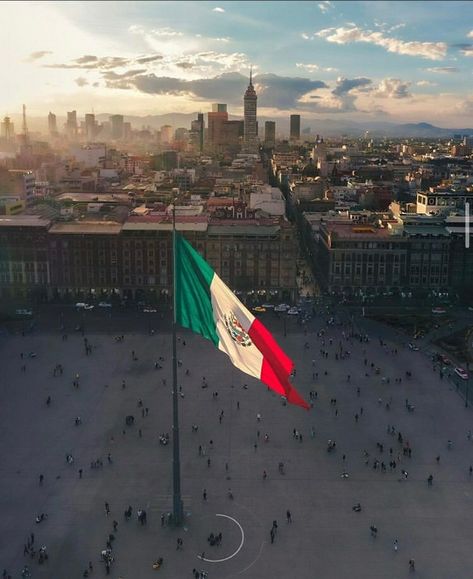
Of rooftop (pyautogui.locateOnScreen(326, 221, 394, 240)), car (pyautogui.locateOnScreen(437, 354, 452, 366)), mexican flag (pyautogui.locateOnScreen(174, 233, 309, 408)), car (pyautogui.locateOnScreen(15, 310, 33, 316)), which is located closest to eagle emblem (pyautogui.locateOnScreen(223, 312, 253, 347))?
mexican flag (pyautogui.locateOnScreen(174, 233, 309, 408))

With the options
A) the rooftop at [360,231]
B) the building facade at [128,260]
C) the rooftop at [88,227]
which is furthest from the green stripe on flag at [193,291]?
the rooftop at [360,231]

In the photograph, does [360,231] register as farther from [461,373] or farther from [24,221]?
[24,221]

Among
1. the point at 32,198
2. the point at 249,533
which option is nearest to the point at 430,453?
the point at 249,533

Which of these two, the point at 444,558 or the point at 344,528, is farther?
the point at 344,528

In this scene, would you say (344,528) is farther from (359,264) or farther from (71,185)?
(71,185)

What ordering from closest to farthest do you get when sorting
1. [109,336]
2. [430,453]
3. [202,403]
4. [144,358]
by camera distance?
[430,453] → [202,403] → [144,358] → [109,336]

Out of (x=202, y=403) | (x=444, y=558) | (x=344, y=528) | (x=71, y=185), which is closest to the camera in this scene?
(x=444, y=558)
